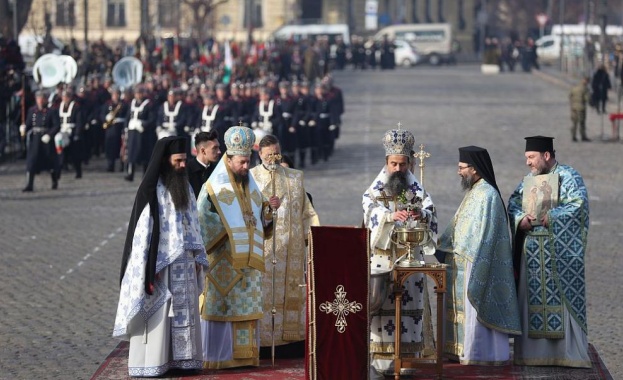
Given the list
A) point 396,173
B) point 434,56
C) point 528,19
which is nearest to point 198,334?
point 396,173

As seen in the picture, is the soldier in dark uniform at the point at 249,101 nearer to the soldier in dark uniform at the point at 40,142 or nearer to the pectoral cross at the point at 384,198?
the soldier in dark uniform at the point at 40,142

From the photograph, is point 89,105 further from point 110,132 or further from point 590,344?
point 590,344

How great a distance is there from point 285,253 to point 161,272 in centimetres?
114

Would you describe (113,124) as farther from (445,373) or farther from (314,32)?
(314,32)

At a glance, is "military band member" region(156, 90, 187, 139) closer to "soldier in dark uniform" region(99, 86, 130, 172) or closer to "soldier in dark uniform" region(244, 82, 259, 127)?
"soldier in dark uniform" region(99, 86, 130, 172)

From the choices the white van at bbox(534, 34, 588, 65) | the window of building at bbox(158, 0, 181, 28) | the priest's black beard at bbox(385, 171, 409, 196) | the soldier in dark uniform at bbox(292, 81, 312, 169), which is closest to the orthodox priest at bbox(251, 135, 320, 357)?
the priest's black beard at bbox(385, 171, 409, 196)

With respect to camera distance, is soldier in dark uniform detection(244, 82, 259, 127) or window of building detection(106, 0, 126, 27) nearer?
soldier in dark uniform detection(244, 82, 259, 127)

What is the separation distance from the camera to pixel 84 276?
16562mm

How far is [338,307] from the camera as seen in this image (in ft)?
34.9

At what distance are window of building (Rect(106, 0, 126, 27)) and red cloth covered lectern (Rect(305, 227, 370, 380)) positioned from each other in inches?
3027

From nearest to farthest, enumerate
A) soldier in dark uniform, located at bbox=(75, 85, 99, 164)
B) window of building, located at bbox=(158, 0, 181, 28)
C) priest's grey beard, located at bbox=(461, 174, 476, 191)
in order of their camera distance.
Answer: priest's grey beard, located at bbox=(461, 174, 476, 191) → soldier in dark uniform, located at bbox=(75, 85, 99, 164) → window of building, located at bbox=(158, 0, 181, 28)

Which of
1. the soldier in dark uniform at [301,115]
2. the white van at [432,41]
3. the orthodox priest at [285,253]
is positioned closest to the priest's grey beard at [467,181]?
the orthodox priest at [285,253]

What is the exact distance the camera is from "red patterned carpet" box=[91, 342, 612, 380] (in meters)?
11.3

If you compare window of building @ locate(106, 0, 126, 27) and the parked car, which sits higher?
window of building @ locate(106, 0, 126, 27)
